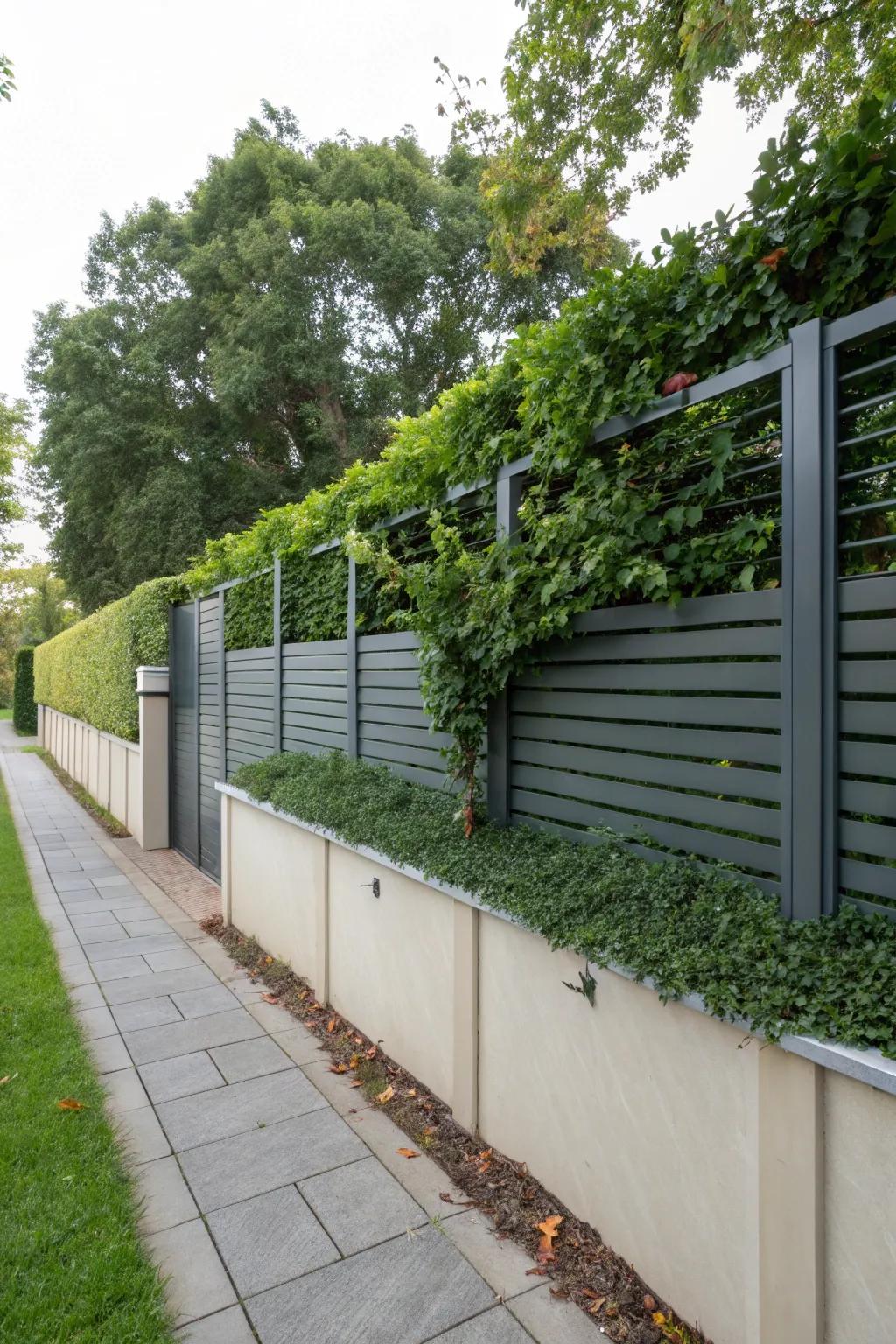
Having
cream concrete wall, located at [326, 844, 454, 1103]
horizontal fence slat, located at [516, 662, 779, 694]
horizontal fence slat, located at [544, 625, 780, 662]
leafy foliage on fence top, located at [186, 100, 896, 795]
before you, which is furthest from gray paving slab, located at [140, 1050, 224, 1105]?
horizontal fence slat, located at [544, 625, 780, 662]

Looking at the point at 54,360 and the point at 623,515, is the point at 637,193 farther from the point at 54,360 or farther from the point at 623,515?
the point at 54,360

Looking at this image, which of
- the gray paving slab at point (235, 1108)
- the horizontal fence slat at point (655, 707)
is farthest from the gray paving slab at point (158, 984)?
the horizontal fence slat at point (655, 707)

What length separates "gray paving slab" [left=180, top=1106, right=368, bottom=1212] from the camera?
2.54 metres

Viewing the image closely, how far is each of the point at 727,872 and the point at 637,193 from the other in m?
6.82

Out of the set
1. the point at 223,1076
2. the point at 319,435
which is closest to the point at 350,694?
the point at 223,1076

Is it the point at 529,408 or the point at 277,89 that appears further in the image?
the point at 277,89

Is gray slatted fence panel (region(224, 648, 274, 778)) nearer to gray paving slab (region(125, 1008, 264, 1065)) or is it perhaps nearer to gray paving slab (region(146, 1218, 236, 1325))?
gray paving slab (region(125, 1008, 264, 1065))

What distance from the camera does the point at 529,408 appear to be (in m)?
2.62

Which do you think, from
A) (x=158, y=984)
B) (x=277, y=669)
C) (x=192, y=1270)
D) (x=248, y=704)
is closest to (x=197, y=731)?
(x=248, y=704)

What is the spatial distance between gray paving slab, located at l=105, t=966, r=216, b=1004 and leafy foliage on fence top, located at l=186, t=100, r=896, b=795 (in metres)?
2.64

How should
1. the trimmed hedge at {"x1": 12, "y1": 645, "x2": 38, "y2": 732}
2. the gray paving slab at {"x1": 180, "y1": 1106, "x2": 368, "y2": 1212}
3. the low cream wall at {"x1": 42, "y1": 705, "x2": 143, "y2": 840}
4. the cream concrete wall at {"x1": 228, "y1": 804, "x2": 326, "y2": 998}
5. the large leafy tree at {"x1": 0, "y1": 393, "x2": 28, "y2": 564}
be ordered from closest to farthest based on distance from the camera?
the gray paving slab at {"x1": 180, "y1": 1106, "x2": 368, "y2": 1212}, the cream concrete wall at {"x1": 228, "y1": 804, "x2": 326, "y2": 998}, the low cream wall at {"x1": 42, "y1": 705, "x2": 143, "y2": 840}, the large leafy tree at {"x1": 0, "y1": 393, "x2": 28, "y2": 564}, the trimmed hedge at {"x1": 12, "y1": 645, "x2": 38, "y2": 732}

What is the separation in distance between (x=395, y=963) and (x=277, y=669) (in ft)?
8.48

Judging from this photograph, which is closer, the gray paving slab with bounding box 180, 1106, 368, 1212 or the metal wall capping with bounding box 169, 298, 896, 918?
the metal wall capping with bounding box 169, 298, 896, 918

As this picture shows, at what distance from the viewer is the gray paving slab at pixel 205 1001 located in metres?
4.04
